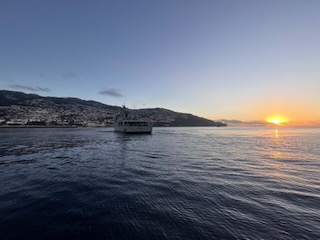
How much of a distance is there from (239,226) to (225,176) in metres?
10.6

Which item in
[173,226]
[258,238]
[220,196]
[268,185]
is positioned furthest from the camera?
[268,185]

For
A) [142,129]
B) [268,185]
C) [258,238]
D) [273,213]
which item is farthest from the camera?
[142,129]

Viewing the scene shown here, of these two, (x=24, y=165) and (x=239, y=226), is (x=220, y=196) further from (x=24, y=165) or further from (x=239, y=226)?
(x=24, y=165)

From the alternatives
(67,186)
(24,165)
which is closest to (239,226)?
(67,186)

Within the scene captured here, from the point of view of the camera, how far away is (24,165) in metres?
25.7

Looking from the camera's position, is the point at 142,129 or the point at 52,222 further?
the point at 142,129

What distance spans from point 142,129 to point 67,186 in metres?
90.0

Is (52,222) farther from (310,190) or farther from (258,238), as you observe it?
(310,190)

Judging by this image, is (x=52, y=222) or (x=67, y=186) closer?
(x=52, y=222)

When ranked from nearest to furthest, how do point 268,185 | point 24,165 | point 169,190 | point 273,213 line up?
point 273,213, point 169,190, point 268,185, point 24,165

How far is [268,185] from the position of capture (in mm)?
17766

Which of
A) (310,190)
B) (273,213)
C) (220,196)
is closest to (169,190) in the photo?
(220,196)

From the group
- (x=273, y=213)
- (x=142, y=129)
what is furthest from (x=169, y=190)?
(x=142, y=129)

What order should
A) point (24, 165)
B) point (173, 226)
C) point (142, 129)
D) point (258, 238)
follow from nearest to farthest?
point (258, 238), point (173, 226), point (24, 165), point (142, 129)
